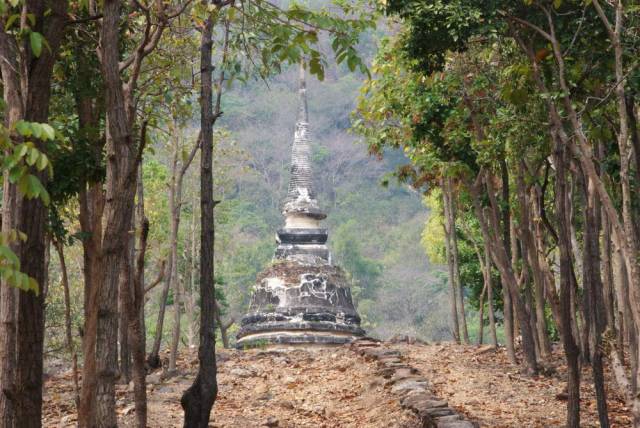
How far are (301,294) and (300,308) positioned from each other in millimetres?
604

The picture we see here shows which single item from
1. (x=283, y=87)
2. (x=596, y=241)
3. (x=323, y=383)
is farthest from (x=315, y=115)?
(x=596, y=241)

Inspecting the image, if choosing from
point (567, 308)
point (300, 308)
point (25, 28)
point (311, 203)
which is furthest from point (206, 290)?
point (311, 203)

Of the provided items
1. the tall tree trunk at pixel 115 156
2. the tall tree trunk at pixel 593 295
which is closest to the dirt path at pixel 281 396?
the tall tree trunk at pixel 593 295

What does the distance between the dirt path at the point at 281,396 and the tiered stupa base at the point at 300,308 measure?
3.92 m

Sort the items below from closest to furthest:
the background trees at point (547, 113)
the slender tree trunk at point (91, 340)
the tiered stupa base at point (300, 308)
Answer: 1. the slender tree trunk at point (91, 340)
2. the background trees at point (547, 113)
3. the tiered stupa base at point (300, 308)

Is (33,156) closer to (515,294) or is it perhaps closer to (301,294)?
(515,294)

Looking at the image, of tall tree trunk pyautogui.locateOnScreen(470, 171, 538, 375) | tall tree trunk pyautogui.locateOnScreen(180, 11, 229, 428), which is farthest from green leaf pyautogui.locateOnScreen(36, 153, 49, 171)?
tall tree trunk pyautogui.locateOnScreen(470, 171, 538, 375)

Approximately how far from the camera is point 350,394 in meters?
15.3

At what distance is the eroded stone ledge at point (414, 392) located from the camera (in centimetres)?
995

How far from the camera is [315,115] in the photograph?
72.7 meters

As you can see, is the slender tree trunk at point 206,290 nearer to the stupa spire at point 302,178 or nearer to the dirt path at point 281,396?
the dirt path at point 281,396

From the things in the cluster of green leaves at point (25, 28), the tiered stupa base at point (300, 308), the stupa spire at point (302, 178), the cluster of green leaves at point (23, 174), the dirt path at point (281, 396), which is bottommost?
the dirt path at point (281, 396)

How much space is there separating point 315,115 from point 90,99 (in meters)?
63.7

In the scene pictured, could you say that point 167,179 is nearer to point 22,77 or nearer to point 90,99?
point 90,99
